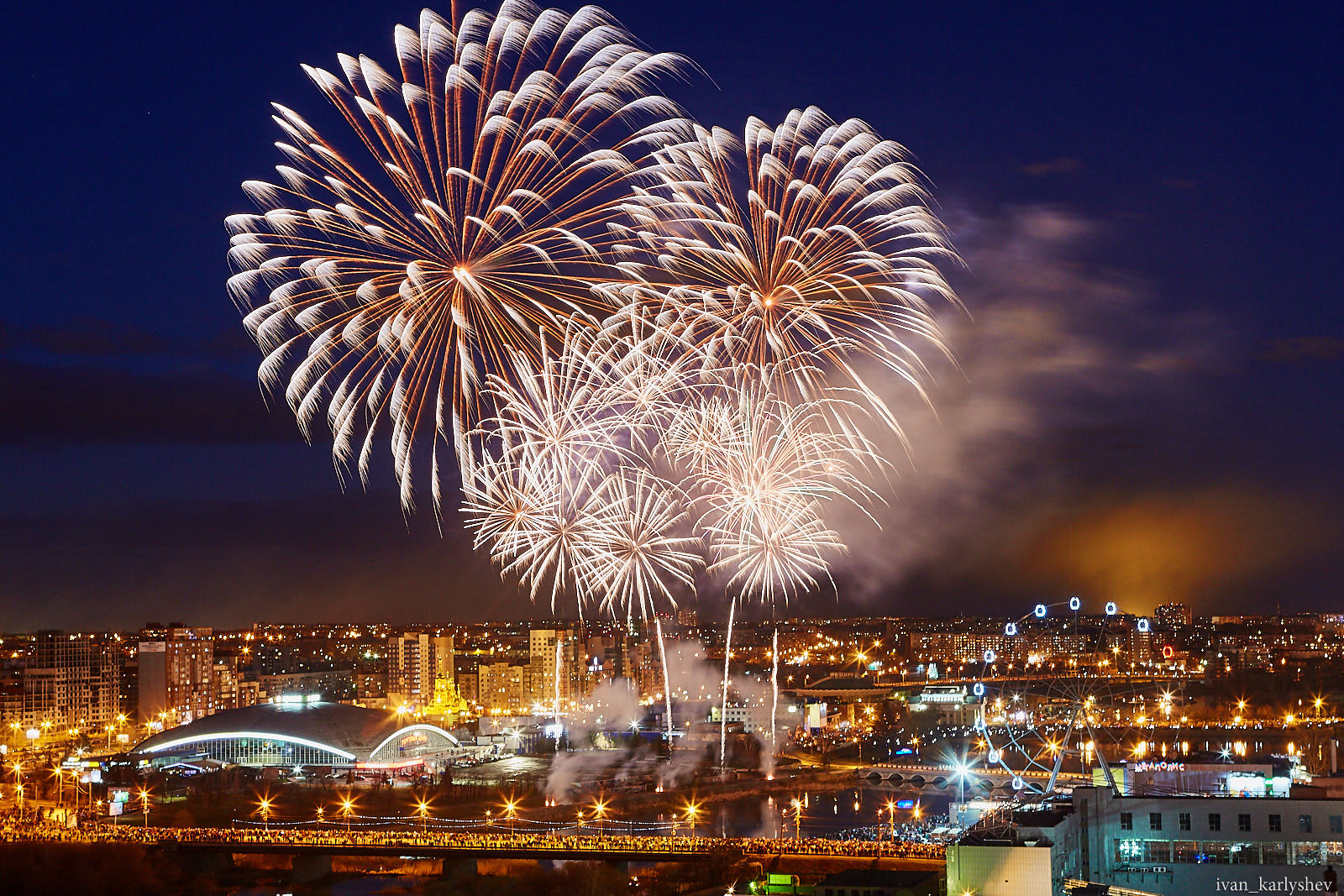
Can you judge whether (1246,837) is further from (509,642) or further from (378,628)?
(378,628)

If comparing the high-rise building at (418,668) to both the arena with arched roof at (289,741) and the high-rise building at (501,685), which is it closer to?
the high-rise building at (501,685)

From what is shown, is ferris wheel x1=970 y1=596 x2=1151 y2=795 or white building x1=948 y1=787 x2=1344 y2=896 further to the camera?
ferris wheel x1=970 y1=596 x2=1151 y2=795

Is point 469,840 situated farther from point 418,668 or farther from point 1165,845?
point 418,668

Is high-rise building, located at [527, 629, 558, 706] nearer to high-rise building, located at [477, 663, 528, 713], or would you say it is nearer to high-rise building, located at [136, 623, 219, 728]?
high-rise building, located at [477, 663, 528, 713]

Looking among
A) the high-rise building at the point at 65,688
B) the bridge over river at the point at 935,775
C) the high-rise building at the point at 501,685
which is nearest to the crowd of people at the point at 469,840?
the bridge over river at the point at 935,775

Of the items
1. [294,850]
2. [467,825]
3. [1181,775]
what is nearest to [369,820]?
[467,825]

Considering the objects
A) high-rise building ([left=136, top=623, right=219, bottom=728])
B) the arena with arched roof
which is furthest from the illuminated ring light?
high-rise building ([left=136, top=623, right=219, bottom=728])

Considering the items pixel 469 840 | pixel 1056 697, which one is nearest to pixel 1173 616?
pixel 1056 697
